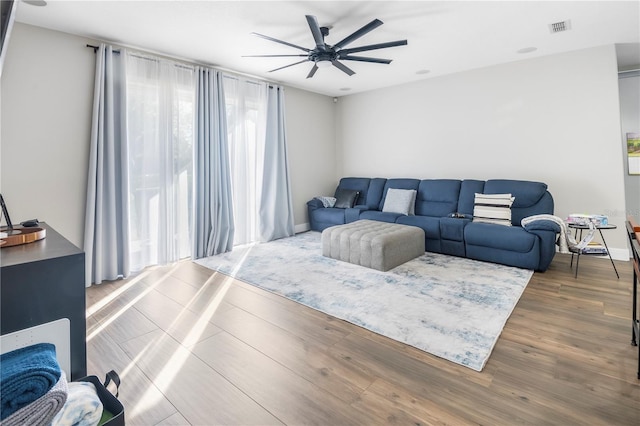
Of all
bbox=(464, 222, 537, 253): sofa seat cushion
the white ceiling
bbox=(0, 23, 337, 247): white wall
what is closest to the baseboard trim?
bbox=(464, 222, 537, 253): sofa seat cushion

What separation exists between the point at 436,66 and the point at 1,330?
516 centimetres

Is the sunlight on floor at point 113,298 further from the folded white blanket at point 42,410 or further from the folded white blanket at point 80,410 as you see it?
the folded white blanket at point 42,410

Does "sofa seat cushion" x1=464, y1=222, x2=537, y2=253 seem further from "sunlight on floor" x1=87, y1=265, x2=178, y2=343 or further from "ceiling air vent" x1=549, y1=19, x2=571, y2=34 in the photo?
"sunlight on floor" x1=87, y1=265, x2=178, y2=343

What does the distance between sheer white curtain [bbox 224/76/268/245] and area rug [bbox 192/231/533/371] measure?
0.67 metres

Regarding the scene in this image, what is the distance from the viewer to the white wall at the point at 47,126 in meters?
3.03

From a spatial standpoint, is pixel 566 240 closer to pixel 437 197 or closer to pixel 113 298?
pixel 437 197

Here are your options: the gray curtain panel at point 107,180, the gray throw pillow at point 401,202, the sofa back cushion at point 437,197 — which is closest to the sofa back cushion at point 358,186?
the gray throw pillow at point 401,202

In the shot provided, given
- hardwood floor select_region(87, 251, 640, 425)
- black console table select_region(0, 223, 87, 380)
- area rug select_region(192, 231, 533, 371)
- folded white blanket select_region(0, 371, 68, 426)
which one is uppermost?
black console table select_region(0, 223, 87, 380)

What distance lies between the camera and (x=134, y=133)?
377cm

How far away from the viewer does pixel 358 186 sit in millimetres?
5984

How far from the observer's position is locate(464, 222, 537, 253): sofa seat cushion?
3.58m

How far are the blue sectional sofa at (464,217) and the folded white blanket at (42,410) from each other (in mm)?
4023

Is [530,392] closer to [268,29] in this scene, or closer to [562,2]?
[562,2]

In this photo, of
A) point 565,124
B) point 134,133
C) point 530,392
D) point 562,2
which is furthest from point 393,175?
point 530,392
